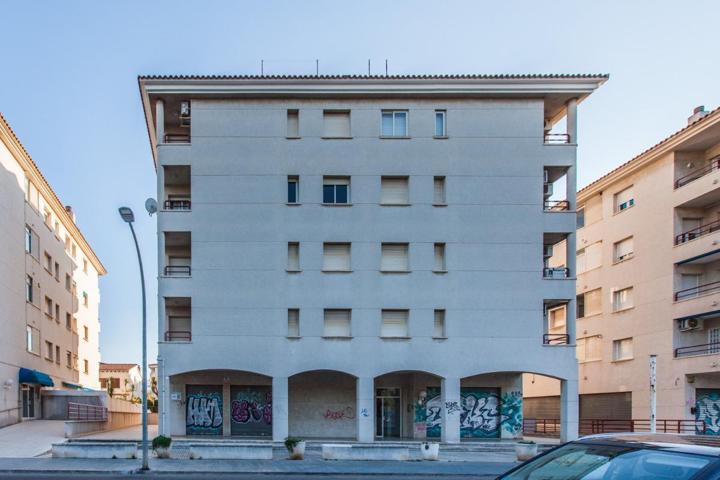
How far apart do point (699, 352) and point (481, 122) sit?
49.4 ft

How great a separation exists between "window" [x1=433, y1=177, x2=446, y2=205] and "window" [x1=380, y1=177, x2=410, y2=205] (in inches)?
49.2

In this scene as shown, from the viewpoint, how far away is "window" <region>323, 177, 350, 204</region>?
29734mm

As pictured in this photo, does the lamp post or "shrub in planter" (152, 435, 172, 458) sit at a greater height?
the lamp post

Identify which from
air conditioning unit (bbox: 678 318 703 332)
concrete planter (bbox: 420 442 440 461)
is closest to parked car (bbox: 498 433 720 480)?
concrete planter (bbox: 420 442 440 461)

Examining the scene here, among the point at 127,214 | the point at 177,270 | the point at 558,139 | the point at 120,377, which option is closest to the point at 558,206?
Answer: the point at 558,139

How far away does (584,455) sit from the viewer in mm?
4500

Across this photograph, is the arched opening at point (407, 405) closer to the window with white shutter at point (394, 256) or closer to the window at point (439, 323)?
the window at point (439, 323)

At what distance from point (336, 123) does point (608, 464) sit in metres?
26.9

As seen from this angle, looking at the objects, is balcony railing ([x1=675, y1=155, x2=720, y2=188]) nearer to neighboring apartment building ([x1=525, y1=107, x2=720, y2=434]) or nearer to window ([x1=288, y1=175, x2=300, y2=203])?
neighboring apartment building ([x1=525, y1=107, x2=720, y2=434])

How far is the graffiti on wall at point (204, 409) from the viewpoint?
98.1 feet

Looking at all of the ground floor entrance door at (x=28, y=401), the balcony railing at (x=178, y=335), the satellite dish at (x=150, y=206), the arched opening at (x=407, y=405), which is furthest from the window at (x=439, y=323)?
the ground floor entrance door at (x=28, y=401)

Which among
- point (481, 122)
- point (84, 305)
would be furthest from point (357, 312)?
point (84, 305)

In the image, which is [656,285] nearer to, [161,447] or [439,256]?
[439,256]

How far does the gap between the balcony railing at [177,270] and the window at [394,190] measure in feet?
30.6
